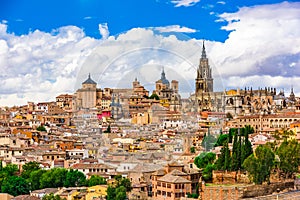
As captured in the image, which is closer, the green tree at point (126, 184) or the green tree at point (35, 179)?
the green tree at point (126, 184)

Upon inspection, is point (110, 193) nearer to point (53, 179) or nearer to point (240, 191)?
point (53, 179)

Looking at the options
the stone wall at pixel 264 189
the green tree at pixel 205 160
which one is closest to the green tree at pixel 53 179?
the green tree at pixel 205 160

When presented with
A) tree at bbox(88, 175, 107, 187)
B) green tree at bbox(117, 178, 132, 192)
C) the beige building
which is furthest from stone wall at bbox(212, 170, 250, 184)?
the beige building

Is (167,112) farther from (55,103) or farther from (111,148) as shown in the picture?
(55,103)

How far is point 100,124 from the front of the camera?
33.0 m

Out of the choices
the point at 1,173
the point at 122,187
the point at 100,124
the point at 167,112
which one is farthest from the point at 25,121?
the point at 122,187

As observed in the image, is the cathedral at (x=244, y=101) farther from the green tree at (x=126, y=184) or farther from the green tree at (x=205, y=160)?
the green tree at (x=126, y=184)

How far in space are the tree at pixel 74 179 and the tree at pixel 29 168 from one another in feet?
6.66

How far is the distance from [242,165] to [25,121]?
20.8m

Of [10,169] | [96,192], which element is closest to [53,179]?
[10,169]

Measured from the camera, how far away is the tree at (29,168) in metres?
21.0

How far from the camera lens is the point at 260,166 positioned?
46.1 ft

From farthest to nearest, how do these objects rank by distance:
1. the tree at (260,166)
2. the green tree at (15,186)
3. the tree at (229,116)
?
the tree at (229,116) → the green tree at (15,186) → the tree at (260,166)

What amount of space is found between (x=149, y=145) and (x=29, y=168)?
16.4 feet
